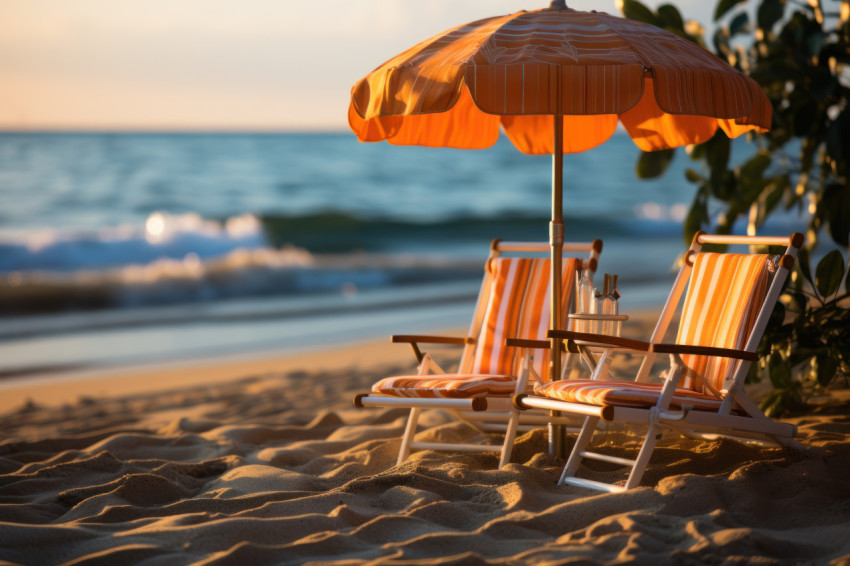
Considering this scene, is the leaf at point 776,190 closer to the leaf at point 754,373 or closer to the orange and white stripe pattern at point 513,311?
A: the leaf at point 754,373

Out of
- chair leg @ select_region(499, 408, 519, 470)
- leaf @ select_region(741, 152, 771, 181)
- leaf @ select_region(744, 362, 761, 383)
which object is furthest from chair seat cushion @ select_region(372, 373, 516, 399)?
leaf @ select_region(741, 152, 771, 181)

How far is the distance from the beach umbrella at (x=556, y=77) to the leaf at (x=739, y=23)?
1466 mm

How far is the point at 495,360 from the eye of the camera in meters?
4.45

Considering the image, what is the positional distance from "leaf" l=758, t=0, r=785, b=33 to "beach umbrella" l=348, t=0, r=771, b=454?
1115mm

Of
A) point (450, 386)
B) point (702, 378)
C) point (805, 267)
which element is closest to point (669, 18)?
point (805, 267)

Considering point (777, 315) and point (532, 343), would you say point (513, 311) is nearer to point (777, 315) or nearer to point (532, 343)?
point (532, 343)

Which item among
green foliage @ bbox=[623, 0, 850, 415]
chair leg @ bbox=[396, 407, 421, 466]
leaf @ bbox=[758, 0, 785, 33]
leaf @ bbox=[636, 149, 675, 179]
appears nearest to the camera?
chair leg @ bbox=[396, 407, 421, 466]

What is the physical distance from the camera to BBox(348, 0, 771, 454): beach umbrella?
3.25m

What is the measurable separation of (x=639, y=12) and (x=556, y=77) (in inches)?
77.2

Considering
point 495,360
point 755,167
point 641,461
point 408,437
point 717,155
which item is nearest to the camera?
point 641,461

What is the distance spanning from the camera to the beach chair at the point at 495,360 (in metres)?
3.87

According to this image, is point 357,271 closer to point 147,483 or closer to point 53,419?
point 53,419

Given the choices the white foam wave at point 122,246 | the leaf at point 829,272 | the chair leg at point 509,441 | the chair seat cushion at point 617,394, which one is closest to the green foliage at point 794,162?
the leaf at point 829,272

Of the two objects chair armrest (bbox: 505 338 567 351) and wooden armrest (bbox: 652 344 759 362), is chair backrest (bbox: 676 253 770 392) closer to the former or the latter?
wooden armrest (bbox: 652 344 759 362)
